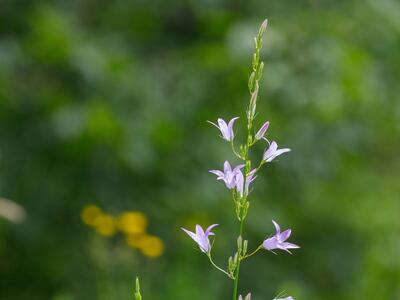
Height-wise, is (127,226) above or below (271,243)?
above

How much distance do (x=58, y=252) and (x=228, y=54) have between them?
4.83ft

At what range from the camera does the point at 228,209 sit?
461 cm

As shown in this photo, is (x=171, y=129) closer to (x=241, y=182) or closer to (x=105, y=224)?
(x=105, y=224)

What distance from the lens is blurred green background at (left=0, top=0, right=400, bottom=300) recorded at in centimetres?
396

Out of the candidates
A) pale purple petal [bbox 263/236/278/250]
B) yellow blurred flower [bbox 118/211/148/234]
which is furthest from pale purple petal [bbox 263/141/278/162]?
yellow blurred flower [bbox 118/211/148/234]

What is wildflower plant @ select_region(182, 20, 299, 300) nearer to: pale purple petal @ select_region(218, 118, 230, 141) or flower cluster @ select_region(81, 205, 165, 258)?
pale purple petal @ select_region(218, 118, 230, 141)

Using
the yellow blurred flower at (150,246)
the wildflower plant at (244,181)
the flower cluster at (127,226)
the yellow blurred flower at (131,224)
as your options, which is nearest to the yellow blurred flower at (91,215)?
the flower cluster at (127,226)

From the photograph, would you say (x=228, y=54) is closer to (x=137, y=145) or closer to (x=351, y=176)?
(x=137, y=145)

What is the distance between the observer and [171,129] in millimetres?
3990

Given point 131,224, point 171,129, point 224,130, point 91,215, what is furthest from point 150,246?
→ point 224,130

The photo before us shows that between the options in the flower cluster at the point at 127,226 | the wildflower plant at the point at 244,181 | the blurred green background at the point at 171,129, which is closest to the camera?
the wildflower plant at the point at 244,181

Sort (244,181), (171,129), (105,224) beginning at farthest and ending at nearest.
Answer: (105,224) < (171,129) < (244,181)

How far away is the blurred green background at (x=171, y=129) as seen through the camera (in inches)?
156

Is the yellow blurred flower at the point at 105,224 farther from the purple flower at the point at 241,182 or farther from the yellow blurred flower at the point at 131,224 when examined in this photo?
the purple flower at the point at 241,182
